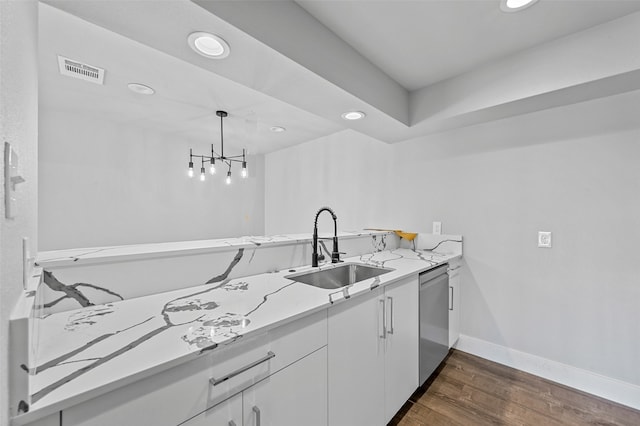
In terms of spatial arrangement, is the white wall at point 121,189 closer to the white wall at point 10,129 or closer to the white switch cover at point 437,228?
the white switch cover at point 437,228

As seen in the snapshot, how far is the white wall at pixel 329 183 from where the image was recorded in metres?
3.22

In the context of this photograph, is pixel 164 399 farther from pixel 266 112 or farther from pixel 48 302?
pixel 266 112

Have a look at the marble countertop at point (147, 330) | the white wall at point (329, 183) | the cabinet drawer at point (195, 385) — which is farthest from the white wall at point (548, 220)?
the cabinet drawer at point (195, 385)

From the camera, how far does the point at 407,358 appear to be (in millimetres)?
1663

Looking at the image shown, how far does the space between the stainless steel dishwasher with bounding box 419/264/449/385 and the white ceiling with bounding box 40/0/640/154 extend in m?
1.35

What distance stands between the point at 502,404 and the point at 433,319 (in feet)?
2.13

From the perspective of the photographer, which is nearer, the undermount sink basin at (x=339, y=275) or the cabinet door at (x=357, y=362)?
the cabinet door at (x=357, y=362)

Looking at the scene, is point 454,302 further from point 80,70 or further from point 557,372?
point 80,70

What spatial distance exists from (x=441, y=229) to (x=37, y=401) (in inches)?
109

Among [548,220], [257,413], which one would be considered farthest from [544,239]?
[257,413]

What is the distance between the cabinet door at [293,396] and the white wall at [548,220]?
6.45ft

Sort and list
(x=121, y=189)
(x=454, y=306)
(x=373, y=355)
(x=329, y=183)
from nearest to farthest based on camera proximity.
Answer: (x=373, y=355) → (x=454, y=306) → (x=121, y=189) → (x=329, y=183)

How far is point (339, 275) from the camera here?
1975 mm

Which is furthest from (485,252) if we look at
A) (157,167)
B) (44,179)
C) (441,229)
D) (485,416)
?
(44,179)
